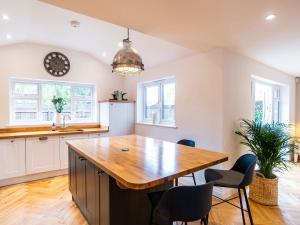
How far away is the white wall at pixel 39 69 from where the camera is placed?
3.66m

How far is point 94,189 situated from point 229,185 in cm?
132

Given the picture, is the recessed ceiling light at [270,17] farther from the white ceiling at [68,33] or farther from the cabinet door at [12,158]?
the cabinet door at [12,158]

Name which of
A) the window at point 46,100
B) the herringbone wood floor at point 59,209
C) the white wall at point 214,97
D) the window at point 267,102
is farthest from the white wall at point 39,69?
the window at point 267,102

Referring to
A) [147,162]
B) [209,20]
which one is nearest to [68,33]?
[209,20]

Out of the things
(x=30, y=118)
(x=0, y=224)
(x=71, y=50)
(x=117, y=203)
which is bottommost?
(x=0, y=224)

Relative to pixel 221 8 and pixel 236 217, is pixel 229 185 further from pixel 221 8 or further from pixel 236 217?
pixel 221 8

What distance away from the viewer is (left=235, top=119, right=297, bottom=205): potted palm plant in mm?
2674

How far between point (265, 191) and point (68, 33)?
4.13 m

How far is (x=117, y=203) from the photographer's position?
1627mm

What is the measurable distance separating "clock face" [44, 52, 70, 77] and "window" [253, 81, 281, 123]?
426cm

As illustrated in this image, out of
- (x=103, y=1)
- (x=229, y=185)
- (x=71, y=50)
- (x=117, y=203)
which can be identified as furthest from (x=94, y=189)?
(x=71, y=50)

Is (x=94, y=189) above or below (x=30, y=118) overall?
below

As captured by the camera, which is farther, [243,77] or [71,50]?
[71,50]

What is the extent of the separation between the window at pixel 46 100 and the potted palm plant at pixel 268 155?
3.67 meters
